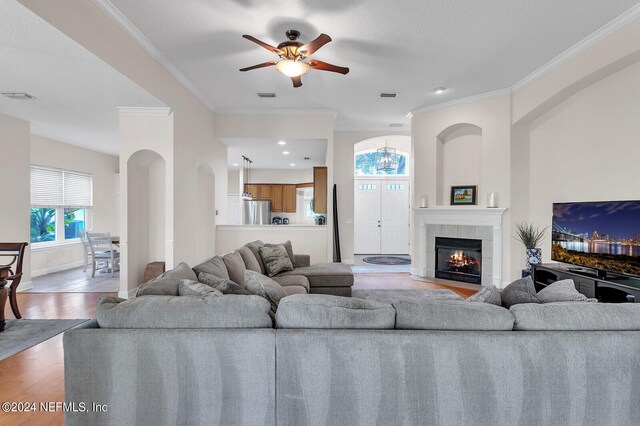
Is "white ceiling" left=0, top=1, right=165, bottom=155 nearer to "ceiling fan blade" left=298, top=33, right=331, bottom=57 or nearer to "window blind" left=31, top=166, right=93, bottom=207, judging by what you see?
"window blind" left=31, top=166, right=93, bottom=207

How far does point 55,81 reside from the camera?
341 centimetres

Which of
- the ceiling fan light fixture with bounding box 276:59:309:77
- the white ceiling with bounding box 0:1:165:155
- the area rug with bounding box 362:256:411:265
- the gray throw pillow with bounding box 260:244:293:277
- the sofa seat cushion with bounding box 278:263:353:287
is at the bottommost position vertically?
the area rug with bounding box 362:256:411:265

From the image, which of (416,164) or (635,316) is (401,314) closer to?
(635,316)

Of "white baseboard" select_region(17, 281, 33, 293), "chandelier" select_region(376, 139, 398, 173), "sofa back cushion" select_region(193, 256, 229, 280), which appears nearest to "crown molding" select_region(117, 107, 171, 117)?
"sofa back cushion" select_region(193, 256, 229, 280)

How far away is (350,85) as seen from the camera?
183 inches

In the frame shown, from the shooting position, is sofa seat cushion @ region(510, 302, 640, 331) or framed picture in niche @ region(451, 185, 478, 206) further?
framed picture in niche @ region(451, 185, 478, 206)

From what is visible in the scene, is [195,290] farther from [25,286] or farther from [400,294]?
[25,286]

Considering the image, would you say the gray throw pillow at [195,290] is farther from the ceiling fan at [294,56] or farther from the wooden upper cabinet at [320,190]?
the wooden upper cabinet at [320,190]

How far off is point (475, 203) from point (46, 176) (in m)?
8.41

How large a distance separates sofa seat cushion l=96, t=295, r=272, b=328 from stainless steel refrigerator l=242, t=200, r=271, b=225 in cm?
693

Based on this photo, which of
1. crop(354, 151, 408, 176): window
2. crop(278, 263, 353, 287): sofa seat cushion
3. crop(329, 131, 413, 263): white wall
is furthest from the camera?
crop(354, 151, 408, 176): window

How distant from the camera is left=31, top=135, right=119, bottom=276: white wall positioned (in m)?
6.03

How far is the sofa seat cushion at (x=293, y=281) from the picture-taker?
3.51m

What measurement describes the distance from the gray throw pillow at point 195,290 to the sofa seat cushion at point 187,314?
0.64 ft
